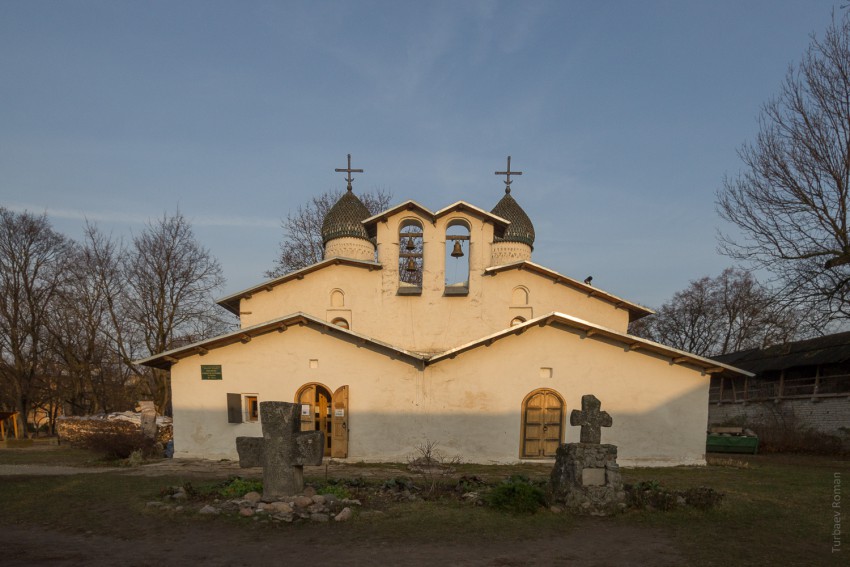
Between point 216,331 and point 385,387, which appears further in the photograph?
point 216,331

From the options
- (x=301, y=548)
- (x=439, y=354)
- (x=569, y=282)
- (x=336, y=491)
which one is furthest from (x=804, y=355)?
(x=301, y=548)

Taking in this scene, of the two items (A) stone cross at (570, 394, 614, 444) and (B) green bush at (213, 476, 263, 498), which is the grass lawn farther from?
(A) stone cross at (570, 394, 614, 444)

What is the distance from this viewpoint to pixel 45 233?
92.1 ft

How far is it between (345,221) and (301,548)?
643 inches

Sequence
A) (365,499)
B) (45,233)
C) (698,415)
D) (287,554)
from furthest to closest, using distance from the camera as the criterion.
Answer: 1. (45,233)
2. (698,415)
3. (365,499)
4. (287,554)

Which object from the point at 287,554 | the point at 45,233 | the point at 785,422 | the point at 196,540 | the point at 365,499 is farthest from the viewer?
the point at 45,233

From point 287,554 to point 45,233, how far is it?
28528mm

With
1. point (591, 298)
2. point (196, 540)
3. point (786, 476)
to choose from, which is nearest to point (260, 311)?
point (591, 298)

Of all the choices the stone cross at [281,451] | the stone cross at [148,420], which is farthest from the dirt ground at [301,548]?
the stone cross at [148,420]

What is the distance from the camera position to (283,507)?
25.6 ft

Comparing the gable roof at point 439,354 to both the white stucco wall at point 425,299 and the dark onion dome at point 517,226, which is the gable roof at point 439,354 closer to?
the white stucco wall at point 425,299

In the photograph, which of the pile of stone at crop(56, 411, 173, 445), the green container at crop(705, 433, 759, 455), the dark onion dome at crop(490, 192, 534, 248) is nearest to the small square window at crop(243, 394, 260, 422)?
the pile of stone at crop(56, 411, 173, 445)

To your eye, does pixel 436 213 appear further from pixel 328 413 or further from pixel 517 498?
pixel 517 498

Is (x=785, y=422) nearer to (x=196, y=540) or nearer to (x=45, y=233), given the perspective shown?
(x=196, y=540)
